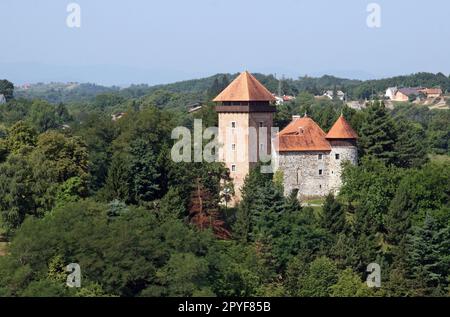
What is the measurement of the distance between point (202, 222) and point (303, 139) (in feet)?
31.7

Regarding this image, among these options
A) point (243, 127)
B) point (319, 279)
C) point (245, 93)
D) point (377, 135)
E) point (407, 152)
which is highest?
point (245, 93)

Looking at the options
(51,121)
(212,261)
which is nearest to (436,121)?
(51,121)

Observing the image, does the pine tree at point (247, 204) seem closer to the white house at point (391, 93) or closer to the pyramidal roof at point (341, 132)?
the pyramidal roof at point (341, 132)

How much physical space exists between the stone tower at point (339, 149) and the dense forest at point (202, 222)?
0.80 metres

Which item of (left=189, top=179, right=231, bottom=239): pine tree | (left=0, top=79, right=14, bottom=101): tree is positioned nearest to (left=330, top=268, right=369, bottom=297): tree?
(left=189, top=179, right=231, bottom=239): pine tree

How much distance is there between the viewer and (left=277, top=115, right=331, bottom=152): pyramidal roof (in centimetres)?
5422

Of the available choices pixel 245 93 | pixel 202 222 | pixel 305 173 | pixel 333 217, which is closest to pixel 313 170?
pixel 305 173

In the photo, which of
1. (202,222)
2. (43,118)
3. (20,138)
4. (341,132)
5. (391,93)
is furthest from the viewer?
(391,93)

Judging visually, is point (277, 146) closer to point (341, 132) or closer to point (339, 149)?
point (339, 149)

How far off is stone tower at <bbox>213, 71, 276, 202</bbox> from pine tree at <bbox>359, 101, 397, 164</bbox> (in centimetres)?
550

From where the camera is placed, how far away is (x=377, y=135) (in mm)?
55875
